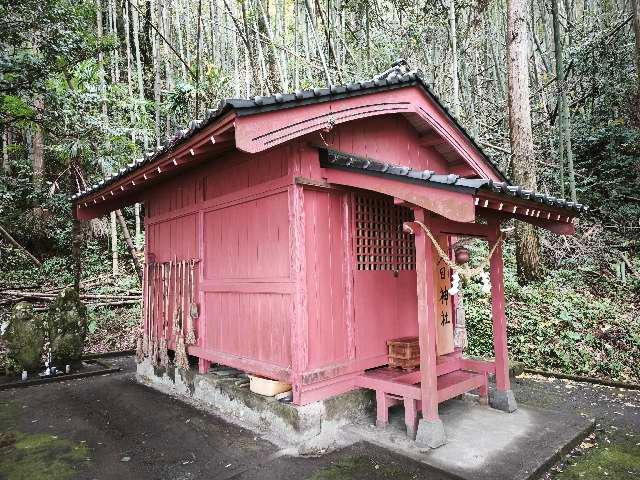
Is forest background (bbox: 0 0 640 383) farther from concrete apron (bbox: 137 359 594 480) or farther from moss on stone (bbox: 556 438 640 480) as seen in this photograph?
concrete apron (bbox: 137 359 594 480)

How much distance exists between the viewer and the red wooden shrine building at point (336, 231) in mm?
3785

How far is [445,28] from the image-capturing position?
12992 mm

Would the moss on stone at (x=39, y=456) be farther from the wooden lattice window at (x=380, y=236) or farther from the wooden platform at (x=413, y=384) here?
the wooden lattice window at (x=380, y=236)

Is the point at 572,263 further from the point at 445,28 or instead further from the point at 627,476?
the point at 445,28

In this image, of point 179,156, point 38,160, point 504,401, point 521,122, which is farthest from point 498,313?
point 38,160

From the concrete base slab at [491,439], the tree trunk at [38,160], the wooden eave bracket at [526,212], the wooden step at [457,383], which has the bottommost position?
the concrete base slab at [491,439]

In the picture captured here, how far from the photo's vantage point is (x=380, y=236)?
5.09 m

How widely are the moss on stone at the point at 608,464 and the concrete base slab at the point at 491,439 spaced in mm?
148

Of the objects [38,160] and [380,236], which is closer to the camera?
[380,236]

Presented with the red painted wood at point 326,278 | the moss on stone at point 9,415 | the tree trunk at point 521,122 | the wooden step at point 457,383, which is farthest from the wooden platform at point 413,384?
the tree trunk at point 521,122

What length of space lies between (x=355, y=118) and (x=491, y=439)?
3554 millimetres

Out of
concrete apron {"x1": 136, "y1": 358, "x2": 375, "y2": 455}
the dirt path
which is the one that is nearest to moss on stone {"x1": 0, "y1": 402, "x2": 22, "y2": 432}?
the dirt path

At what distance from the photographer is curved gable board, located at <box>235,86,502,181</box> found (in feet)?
11.2

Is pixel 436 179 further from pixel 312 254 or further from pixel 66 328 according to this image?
pixel 66 328
